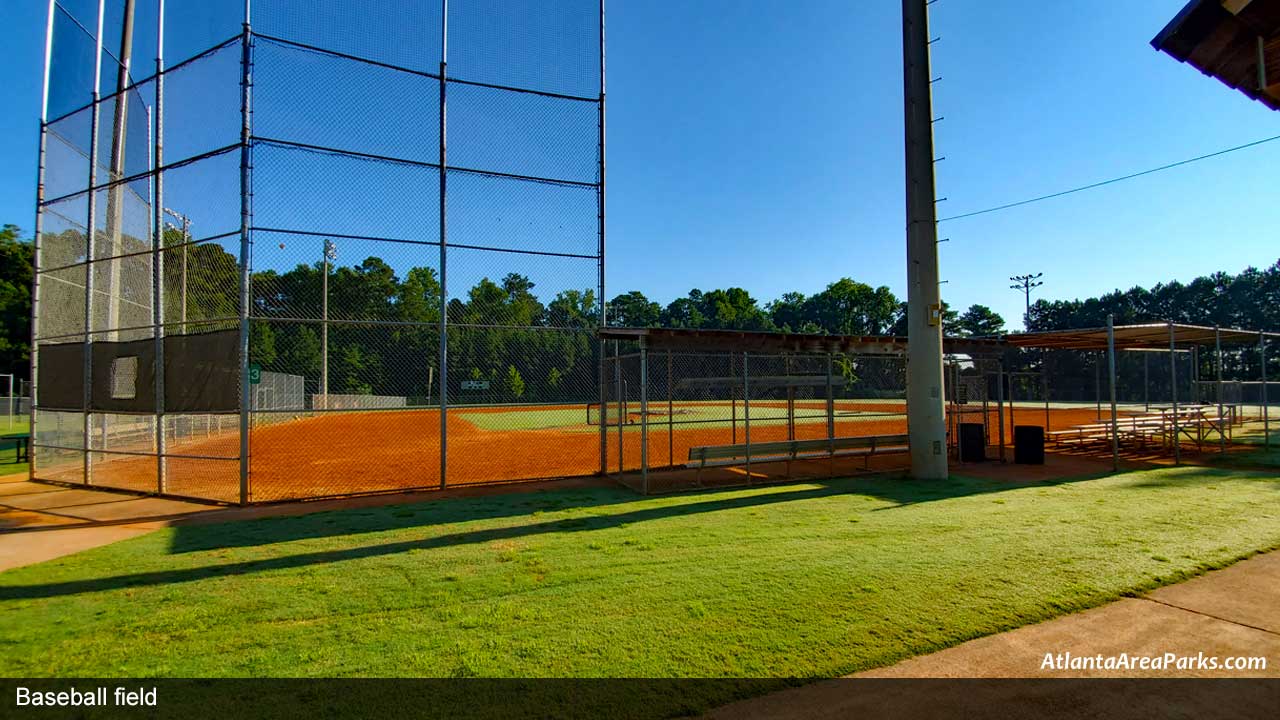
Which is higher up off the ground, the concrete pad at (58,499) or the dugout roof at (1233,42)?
the dugout roof at (1233,42)

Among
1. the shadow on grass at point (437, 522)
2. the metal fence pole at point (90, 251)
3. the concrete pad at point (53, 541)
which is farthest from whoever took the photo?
the metal fence pole at point (90, 251)

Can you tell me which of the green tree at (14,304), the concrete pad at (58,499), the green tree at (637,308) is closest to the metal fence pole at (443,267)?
the concrete pad at (58,499)

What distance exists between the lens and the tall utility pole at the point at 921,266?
433 inches

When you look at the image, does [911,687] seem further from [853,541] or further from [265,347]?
[265,347]

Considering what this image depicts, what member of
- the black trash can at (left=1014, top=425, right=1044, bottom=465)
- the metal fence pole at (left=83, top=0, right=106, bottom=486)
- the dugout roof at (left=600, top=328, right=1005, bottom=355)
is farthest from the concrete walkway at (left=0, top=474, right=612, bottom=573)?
the black trash can at (left=1014, top=425, right=1044, bottom=465)

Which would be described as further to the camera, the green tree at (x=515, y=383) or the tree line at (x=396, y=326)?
the green tree at (x=515, y=383)

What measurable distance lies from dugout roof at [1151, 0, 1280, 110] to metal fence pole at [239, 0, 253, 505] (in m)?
9.81

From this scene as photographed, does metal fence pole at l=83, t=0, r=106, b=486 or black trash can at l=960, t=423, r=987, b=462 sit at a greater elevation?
metal fence pole at l=83, t=0, r=106, b=486

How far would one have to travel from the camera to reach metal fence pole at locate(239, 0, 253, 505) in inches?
336

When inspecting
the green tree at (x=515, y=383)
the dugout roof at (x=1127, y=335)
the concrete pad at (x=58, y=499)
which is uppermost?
the dugout roof at (x=1127, y=335)

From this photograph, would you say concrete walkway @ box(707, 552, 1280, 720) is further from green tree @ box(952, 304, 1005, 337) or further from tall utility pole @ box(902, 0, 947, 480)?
green tree @ box(952, 304, 1005, 337)

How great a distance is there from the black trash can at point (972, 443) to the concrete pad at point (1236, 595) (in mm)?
8152

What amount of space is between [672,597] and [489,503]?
487 centimetres

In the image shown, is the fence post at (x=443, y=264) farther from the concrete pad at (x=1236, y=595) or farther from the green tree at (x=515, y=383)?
the concrete pad at (x=1236, y=595)
